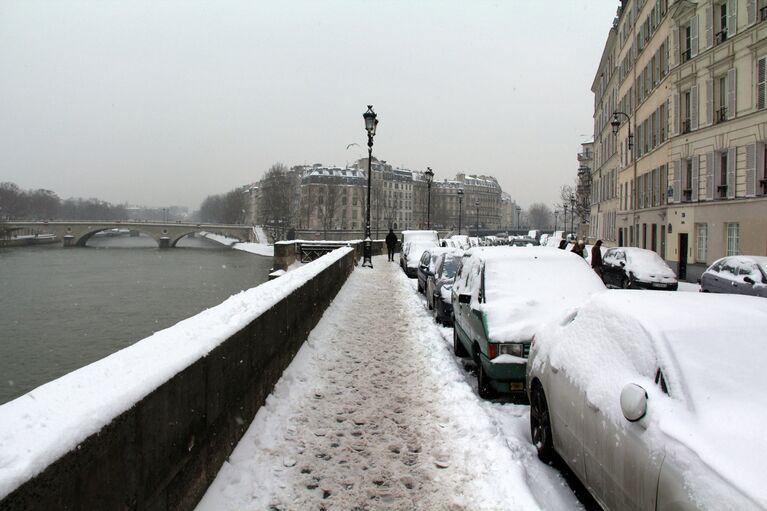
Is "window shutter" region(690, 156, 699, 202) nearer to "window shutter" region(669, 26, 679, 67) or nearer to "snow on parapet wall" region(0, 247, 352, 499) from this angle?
"window shutter" region(669, 26, 679, 67)

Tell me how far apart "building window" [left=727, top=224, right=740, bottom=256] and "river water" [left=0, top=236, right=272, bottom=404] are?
24512 mm

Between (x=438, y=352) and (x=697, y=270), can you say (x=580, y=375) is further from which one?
(x=697, y=270)

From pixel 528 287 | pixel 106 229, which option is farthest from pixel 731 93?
pixel 106 229

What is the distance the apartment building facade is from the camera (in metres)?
23.0

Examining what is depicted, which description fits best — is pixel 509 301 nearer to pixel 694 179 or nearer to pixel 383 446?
pixel 383 446

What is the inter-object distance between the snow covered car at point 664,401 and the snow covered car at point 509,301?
61.3 inches

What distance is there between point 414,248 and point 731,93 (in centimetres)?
1522

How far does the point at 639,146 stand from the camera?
37281 millimetres

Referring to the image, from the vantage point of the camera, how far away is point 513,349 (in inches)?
238

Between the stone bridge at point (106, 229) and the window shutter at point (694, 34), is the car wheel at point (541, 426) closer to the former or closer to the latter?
the window shutter at point (694, 34)

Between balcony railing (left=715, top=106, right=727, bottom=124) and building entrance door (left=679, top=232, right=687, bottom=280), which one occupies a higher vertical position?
balcony railing (left=715, top=106, right=727, bottom=124)

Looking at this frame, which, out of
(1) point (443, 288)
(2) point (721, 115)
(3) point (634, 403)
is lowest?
(1) point (443, 288)

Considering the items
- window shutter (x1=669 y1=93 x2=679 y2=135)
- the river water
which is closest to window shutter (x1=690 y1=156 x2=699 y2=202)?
window shutter (x1=669 y1=93 x2=679 y2=135)

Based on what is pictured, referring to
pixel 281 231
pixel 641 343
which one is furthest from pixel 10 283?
pixel 281 231
